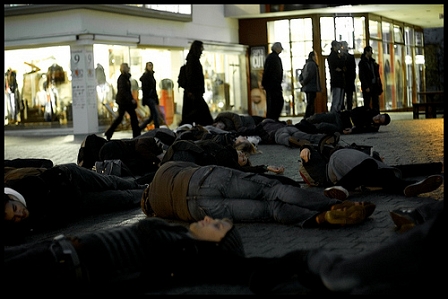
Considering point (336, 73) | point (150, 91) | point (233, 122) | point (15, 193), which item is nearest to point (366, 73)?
point (336, 73)

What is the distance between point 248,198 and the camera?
6.01 m

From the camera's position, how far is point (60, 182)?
22.1 feet

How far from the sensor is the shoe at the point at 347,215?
571 cm

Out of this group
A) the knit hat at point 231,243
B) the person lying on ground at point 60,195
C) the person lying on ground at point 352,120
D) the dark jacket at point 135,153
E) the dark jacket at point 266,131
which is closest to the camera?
the knit hat at point 231,243

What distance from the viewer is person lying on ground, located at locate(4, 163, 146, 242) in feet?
20.9

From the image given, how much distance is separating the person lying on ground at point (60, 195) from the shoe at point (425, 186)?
2.45 metres

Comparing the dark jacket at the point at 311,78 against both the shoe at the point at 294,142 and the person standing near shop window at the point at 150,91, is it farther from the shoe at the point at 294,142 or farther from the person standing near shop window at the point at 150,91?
the shoe at the point at 294,142

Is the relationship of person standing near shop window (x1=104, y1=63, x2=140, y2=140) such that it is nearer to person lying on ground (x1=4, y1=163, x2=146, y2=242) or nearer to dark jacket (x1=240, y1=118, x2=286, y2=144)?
dark jacket (x1=240, y1=118, x2=286, y2=144)

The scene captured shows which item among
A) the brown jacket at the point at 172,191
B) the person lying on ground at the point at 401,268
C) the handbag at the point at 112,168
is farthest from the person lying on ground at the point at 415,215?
the handbag at the point at 112,168

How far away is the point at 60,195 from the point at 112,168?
294 cm

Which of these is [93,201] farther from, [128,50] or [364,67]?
[128,50]

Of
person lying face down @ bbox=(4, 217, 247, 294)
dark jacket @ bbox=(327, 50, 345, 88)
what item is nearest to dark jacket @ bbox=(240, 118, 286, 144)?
dark jacket @ bbox=(327, 50, 345, 88)

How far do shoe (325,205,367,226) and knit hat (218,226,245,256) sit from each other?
144 cm

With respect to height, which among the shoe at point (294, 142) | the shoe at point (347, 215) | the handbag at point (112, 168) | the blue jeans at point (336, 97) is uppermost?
the blue jeans at point (336, 97)
